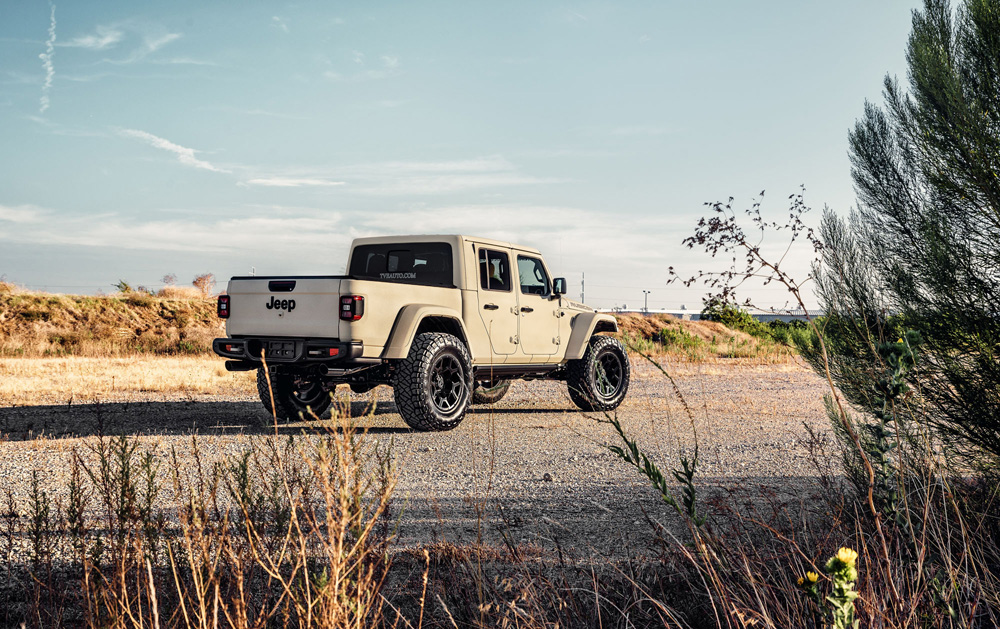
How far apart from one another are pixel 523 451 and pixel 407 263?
3.24m

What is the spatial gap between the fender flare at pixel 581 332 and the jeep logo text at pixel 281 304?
13.6 feet

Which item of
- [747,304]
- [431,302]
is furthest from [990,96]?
[431,302]

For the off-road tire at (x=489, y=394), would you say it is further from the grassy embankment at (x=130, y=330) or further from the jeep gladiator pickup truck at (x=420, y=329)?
the grassy embankment at (x=130, y=330)

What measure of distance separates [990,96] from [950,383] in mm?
1751

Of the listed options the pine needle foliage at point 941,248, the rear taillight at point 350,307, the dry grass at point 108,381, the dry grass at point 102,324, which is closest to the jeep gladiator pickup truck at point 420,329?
the rear taillight at point 350,307

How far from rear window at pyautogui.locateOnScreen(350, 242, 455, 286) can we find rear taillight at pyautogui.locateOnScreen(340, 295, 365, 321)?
1417 mm

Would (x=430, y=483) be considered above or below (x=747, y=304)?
below

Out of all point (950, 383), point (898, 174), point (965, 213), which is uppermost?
point (898, 174)

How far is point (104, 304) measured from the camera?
26.3 metres

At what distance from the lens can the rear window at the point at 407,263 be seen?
9.03 m

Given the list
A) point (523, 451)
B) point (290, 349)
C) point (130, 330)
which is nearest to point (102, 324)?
point (130, 330)

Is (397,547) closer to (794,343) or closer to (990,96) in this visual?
(794,343)

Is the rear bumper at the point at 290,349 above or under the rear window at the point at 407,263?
under

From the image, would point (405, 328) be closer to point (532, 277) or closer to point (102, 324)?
point (532, 277)
